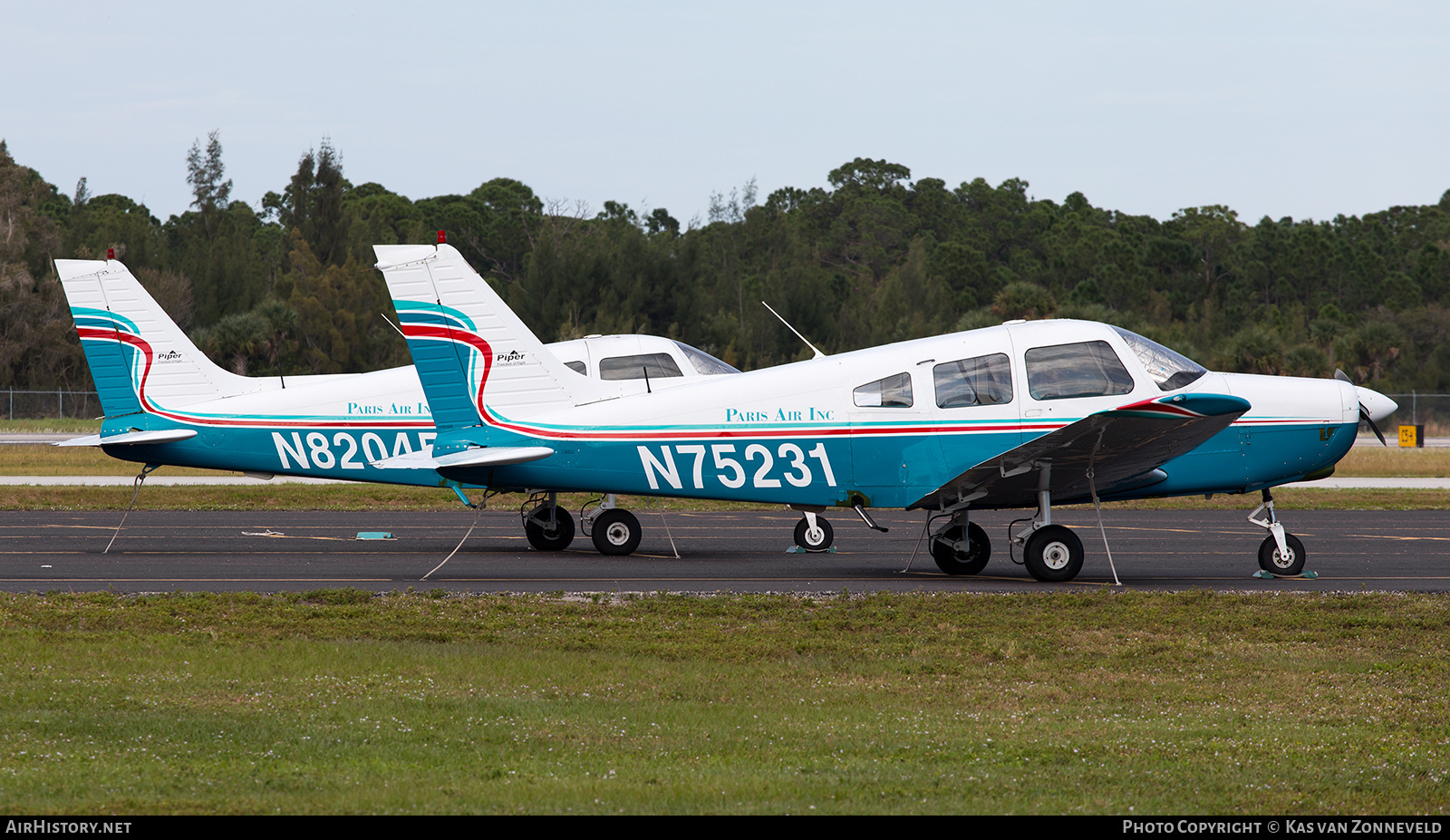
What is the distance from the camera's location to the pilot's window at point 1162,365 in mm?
14227

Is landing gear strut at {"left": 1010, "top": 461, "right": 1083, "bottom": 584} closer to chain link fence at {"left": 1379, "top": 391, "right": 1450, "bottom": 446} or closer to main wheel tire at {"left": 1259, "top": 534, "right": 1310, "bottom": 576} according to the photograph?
main wheel tire at {"left": 1259, "top": 534, "right": 1310, "bottom": 576}

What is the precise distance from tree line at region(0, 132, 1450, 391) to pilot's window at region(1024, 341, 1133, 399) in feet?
144

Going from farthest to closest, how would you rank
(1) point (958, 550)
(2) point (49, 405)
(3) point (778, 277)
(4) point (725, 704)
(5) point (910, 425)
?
(3) point (778, 277) < (2) point (49, 405) < (1) point (958, 550) < (5) point (910, 425) < (4) point (725, 704)

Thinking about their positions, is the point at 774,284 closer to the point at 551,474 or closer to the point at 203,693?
the point at 551,474

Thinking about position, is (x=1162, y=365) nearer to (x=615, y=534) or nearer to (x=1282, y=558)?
(x=1282, y=558)

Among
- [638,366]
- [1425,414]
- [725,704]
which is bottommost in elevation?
[725,704]

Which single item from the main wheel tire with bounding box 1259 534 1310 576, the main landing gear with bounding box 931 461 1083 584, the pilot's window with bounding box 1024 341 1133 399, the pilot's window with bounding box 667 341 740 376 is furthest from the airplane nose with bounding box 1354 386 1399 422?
the pilot's window with bounding box 667 341 740 376

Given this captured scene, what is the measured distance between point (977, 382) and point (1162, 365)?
1.97 meters

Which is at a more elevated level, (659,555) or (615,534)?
(615,534)

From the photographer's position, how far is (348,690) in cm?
859

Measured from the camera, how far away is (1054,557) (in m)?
14.2

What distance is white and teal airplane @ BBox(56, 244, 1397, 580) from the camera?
46.4 ft

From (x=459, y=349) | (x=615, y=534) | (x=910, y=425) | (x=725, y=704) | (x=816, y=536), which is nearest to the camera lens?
(x=725, y=704)

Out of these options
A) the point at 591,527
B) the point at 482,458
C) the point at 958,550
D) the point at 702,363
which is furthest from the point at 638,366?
the point at 958,550
